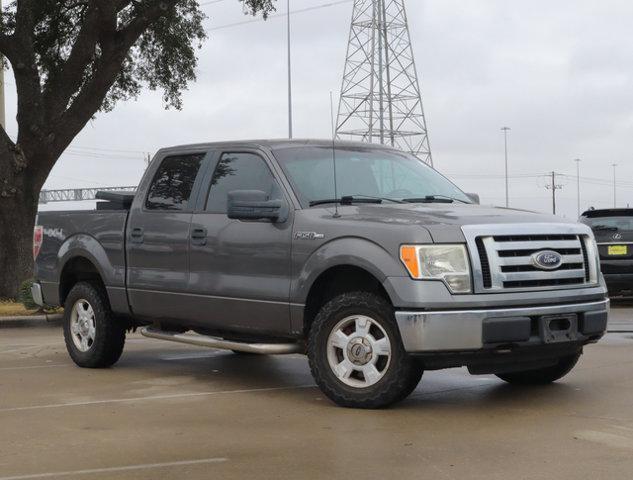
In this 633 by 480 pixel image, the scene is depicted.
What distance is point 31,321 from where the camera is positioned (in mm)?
14391

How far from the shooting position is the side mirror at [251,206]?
24.5 ft

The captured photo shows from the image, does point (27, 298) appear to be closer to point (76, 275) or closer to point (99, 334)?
point (76, 275)

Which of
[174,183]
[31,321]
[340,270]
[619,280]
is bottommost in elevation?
[31,321]

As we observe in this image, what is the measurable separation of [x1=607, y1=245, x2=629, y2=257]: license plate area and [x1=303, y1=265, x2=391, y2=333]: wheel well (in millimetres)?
10087

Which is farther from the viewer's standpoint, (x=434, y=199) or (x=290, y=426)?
(x=434, y=199)

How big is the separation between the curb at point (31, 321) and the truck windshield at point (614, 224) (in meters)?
8.69

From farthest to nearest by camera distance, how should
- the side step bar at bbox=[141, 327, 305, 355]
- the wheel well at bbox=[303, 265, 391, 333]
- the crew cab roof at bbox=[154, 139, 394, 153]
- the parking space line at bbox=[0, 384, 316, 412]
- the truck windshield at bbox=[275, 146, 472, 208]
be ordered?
the crew cab roof at bbox=[154, 139, 394, 153], the truck windshield at bbox=[275, 146, 472, 208], the side step bar at bbox=[141, 327, 305, 355], the parking space line at bbox=[0, 384, 316, 412], the wheel well at bbox=[303, 265, 391, 333]

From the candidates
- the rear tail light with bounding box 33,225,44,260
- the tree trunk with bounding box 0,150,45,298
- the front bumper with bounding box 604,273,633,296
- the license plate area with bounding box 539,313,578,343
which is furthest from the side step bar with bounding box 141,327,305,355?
the front bumper with bounding box 604,273,633,296

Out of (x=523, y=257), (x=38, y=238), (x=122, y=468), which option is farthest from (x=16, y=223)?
(x=122, y=468)

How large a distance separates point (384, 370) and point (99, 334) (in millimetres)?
3442

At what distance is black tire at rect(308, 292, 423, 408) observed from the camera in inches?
269

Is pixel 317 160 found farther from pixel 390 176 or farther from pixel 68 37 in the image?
pixel 68 37

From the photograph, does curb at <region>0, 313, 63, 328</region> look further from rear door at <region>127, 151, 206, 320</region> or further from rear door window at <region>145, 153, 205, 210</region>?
rear door window at <region>145, 153, 205, 210</region>

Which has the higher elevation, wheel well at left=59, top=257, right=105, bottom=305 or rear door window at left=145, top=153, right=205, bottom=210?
rear door window at left=145, top=153, right=205, bottom=210
